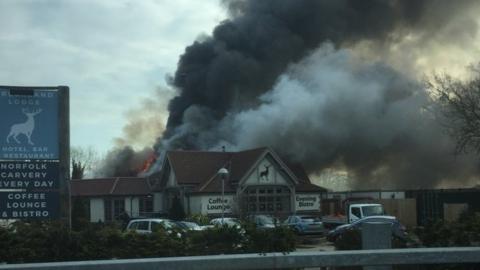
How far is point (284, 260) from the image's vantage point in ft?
22.2

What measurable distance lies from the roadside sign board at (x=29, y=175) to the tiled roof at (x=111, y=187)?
45.1 metres

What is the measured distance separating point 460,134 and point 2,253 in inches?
1377

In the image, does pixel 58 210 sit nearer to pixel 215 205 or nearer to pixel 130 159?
pixel 215 205

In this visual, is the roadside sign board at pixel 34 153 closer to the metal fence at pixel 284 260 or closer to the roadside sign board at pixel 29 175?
the roadside sign board at pixel 29 175

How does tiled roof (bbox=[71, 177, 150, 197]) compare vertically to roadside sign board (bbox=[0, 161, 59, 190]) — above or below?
below

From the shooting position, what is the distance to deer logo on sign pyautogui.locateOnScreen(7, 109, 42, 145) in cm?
1048

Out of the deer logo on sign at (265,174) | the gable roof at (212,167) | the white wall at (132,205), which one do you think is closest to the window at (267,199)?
the deer logo on sign at (265,174)

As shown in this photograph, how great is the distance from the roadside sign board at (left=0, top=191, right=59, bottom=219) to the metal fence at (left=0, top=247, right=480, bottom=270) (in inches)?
173

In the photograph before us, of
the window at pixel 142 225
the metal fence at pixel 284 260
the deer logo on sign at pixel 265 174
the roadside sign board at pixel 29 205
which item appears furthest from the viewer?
the deer logo on sign at pixel 265 174

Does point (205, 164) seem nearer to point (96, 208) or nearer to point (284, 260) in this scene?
point (96, 208)

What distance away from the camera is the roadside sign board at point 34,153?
10500mm

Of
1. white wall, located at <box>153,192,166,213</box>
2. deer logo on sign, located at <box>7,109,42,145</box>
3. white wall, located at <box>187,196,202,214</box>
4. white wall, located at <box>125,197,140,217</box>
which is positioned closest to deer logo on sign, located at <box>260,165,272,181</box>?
white wall, located at <box>187,196,202,214</box>

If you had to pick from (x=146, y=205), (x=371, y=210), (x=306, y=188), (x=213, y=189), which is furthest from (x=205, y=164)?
(x=371, y=210)

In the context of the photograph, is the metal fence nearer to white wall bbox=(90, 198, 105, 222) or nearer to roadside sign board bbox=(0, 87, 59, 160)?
roadside sign board bbox=(0, 87, 59, 160)
